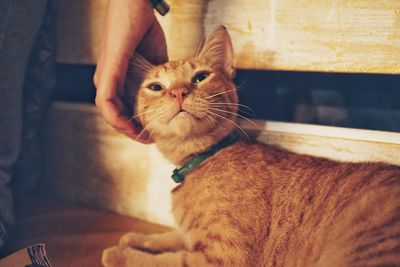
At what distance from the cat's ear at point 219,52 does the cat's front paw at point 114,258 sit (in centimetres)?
71

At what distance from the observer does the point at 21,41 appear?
126 centimetres

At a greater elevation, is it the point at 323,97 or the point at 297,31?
the point at 297,31

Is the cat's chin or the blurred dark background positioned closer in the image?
the cat's chin

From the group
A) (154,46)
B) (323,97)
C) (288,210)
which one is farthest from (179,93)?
(323,97)

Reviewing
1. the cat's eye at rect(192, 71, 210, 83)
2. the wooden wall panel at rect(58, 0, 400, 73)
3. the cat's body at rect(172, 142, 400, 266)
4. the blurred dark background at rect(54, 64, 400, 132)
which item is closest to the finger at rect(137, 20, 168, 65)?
the wooden wall panel at rect(58, 0, 400, 73)

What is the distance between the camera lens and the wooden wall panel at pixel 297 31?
111cm

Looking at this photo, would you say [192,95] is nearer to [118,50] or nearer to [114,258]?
[118,50]

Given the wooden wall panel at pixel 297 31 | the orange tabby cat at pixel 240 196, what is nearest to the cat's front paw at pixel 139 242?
the orange tabby cat at pixel 240 196

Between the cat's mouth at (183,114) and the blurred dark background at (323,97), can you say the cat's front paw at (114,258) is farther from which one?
the blurred dark background at (323,97)

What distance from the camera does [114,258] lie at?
42.1 inches

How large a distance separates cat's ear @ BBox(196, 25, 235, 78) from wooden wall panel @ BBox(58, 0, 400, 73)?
7cm

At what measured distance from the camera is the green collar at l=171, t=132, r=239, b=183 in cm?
118

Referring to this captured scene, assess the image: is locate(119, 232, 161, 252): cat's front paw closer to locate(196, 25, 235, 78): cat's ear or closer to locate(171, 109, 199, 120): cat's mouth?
locate(171, 109, 199, 120): cat's mouth

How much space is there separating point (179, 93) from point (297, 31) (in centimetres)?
49
